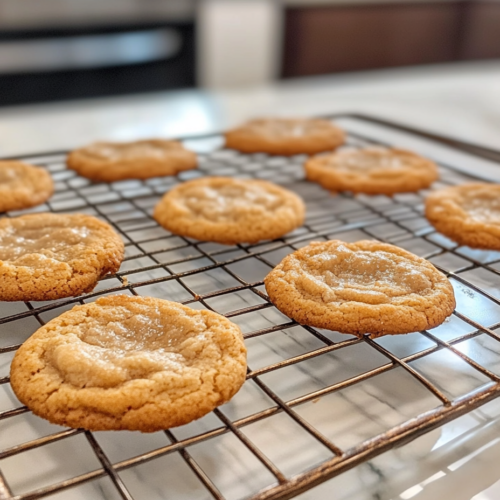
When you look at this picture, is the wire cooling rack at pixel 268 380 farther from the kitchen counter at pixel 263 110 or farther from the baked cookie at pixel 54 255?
the kitchen counter at pixel 263 110

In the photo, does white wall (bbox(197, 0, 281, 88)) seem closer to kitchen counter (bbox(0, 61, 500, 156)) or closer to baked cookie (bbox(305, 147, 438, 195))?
kitchen counter (bbox(0, 61, 500, 156))

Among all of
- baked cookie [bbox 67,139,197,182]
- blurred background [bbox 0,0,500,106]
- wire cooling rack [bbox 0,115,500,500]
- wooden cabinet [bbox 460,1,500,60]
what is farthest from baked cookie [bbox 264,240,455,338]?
wooden cabinet [bbox 460,1,500,60]

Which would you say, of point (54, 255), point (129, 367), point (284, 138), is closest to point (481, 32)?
point (284, 138)

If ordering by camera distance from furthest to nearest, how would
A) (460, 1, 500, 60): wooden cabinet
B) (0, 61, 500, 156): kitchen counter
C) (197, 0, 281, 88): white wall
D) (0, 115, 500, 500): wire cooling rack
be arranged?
(460, 1, 500, 60): wooden cabinet, (197, 0, 281, 88): white wall, (0, 61, 500, 156): kitchen counter, (0, 115, 500, 500): wire cooling rack

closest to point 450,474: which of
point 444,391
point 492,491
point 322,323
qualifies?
point 492,491

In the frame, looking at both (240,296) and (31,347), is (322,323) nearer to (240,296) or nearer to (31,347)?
(240,296)

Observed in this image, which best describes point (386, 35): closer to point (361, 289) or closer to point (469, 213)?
point (469, 213)
